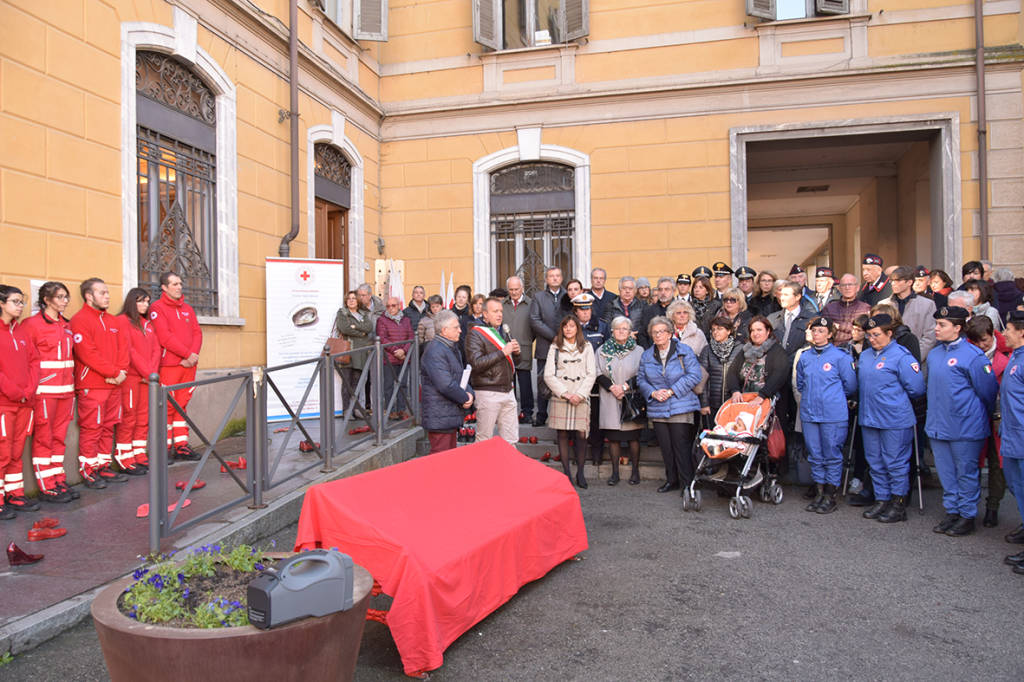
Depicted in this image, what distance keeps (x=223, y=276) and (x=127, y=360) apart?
7.59 ft

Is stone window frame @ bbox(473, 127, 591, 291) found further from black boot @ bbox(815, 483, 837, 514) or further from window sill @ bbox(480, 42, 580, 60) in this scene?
black boot @ bbox(815, 483, 837, 514)

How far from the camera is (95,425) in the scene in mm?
5926

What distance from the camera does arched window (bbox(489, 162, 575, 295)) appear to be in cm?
1152

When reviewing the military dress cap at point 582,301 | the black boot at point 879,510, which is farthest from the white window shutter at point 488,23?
the black boot at point 879,510

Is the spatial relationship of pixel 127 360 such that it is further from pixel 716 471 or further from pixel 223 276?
pixel 716 471

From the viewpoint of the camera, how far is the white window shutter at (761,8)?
Result: 33.6 feet

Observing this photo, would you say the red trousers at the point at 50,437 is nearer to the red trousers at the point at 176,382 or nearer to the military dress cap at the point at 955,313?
the red trousers at the point at 176,382

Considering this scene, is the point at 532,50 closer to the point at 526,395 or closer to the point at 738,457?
the point at 526,395

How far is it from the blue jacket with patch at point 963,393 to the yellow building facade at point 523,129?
559cm

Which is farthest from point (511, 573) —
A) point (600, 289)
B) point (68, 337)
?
point (600, 289)

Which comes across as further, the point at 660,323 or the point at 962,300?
the point at 660,323

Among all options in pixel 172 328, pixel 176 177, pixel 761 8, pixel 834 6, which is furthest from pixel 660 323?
pixel 834 6

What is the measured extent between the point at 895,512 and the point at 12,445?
6649 mm

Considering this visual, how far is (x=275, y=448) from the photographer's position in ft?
23.8
